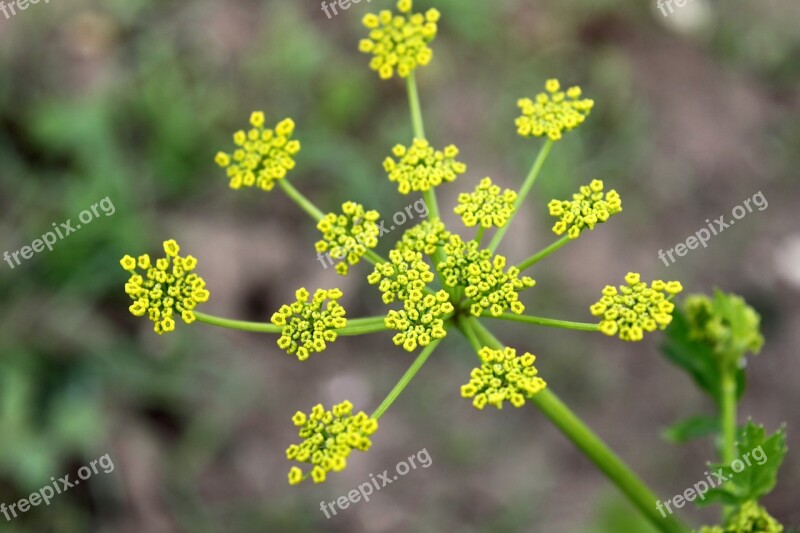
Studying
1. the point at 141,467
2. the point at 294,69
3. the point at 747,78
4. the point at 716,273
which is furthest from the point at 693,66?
the point at 141,467

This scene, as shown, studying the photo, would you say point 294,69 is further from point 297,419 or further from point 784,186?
point 297,419

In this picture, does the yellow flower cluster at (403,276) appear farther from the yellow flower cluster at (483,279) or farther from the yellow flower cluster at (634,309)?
the yellow flower cluster at (634,309)

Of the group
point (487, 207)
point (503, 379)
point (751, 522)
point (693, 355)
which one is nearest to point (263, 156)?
point (487, 207)

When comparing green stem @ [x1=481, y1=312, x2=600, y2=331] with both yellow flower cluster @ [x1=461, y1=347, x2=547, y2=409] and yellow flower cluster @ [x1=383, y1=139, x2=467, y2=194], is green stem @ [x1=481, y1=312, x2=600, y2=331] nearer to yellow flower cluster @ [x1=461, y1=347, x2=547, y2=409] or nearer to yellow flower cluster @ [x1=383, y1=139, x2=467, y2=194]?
yellow flower cluster @ [x1=461, y1=347, x2=547, y2=409]

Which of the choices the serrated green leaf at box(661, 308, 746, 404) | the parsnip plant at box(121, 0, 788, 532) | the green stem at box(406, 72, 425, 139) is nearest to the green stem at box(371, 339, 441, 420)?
the parsnip plant at box(121, 0, 788, 532)

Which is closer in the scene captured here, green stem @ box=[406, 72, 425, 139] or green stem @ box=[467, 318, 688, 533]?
green stem @ box=[467, 318, 688, 533]

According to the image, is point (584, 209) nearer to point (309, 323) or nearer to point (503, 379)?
point (503, 379)
